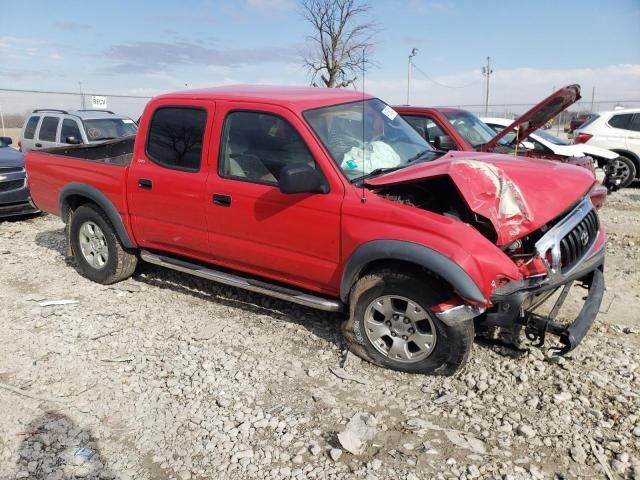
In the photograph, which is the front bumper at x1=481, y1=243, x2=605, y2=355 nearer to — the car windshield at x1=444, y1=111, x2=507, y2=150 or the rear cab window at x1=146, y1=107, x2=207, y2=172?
the rear cab window at x1=146, y1=107, x2=207, y2=172

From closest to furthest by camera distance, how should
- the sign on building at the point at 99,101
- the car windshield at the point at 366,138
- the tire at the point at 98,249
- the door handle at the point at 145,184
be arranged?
the car windshield at the point at 366,138 → the door handle at the point at 145,184 → the tire at the point at 98,249 → the sign on building at the point at 99,101

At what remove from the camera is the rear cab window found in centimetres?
426

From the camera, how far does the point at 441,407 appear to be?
10.6 ft

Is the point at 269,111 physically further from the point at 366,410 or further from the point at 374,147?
the point at 366,410

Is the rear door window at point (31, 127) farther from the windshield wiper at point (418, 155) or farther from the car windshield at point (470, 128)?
the windshield wiper at point (418, 155)

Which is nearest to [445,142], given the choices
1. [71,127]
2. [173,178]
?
[173,178]

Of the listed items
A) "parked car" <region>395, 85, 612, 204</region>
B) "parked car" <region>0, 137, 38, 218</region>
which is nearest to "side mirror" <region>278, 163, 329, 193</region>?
"parked car" <region>395, 85, 612, 204</region>

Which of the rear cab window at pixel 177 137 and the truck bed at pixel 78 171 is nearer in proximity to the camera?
the rear cab window at pixel 177 137

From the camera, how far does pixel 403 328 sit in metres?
3.52

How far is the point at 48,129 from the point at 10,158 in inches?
127

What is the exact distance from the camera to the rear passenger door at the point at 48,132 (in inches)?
433

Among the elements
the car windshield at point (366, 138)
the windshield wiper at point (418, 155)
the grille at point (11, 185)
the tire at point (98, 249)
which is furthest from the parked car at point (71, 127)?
the windshield wiper at point (418, 155)

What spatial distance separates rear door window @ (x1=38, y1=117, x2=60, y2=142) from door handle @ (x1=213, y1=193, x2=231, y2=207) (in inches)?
339

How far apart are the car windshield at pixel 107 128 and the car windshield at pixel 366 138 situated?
7.89 meters
